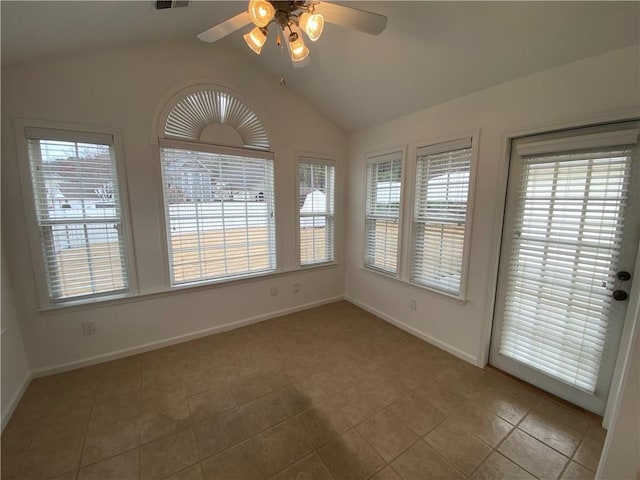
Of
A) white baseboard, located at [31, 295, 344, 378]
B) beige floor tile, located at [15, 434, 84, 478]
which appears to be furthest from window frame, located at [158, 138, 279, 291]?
beige floor tile, located at [15, 434, 84, 478]

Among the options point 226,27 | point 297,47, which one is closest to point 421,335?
point 297,47

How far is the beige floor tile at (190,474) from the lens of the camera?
53.3 inches

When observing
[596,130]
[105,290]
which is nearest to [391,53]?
[596,130]

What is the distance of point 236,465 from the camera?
1.43 m

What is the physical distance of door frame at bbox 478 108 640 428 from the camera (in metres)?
1.53

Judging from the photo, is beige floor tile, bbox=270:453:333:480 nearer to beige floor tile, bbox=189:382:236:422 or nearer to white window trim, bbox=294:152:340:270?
beige floor tile, bbox=189:382:236:422

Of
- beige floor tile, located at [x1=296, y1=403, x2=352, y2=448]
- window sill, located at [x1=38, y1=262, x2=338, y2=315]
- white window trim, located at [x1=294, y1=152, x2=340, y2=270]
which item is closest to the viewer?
beige floor tile, located at [x1=296, y1=403, x2=352, y2=448]

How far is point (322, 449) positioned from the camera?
1517 mm

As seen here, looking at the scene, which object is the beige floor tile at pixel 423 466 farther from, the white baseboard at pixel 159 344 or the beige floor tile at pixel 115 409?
the white baseboard at pixel 159 344

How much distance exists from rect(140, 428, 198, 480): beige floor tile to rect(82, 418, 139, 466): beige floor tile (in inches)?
5.1

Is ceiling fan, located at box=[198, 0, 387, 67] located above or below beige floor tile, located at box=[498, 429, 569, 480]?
above

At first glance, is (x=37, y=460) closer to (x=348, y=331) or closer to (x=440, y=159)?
(x=348, y=331)

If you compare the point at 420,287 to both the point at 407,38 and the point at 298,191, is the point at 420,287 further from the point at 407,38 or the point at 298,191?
the point at 407,38

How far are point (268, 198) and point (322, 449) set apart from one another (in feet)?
7.77
